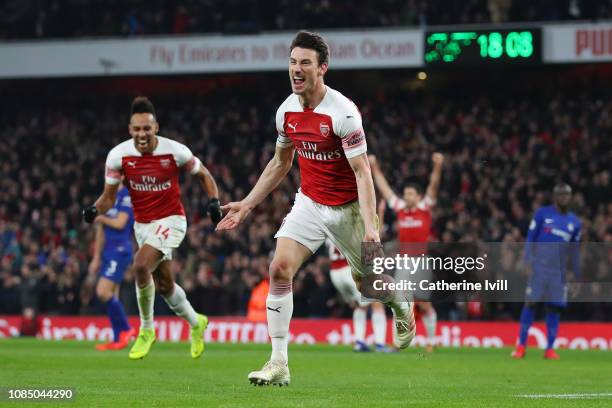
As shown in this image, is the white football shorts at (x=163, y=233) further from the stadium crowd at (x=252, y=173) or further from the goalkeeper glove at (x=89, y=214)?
the stadium crowd at (x=252, y=173)

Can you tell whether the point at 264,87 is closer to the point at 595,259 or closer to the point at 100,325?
the point at 100,325

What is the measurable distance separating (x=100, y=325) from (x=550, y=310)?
10.0 m

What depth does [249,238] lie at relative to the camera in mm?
25250

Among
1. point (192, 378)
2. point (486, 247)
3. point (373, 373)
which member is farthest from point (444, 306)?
point (192, 378)

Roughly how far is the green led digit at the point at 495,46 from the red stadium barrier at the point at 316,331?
6050mm

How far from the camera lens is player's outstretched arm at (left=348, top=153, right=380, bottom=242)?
830 cm

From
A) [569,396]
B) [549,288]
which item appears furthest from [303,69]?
[549,288]

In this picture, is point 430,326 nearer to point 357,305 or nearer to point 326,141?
point 357,305

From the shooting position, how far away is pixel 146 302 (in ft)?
42.1

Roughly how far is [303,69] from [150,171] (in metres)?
4.70

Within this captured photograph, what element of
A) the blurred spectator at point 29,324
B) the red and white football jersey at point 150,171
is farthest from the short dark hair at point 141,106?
the blurred spectator at point 29,324

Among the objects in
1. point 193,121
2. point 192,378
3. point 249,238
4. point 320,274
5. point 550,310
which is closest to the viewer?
point 192,378

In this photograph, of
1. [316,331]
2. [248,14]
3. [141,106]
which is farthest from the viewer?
[248,14]

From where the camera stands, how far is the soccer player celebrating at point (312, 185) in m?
8.48
